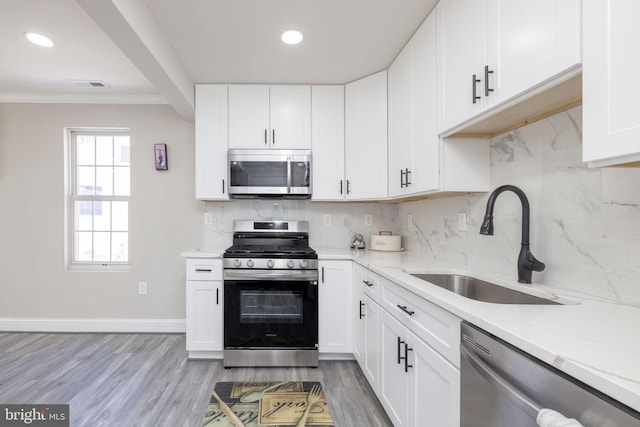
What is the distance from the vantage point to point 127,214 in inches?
132

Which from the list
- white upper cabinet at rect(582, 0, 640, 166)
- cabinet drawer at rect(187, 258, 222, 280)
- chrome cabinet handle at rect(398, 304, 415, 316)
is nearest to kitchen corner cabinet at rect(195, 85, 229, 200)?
cabinet drawer at rect(187, 258, 222, 280)

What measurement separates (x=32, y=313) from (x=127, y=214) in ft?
4.55

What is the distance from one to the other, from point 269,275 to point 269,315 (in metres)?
0.31

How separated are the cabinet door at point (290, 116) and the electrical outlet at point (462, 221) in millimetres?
1427

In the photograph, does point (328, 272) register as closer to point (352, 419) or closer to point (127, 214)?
point (352, 419)

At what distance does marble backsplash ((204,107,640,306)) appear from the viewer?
1122mm

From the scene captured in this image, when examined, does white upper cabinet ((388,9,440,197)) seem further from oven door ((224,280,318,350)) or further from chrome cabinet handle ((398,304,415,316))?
oven door ((224,280,318,350))

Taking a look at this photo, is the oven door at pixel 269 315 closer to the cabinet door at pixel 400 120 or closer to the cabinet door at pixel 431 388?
the cabinet door at pixel 400 120

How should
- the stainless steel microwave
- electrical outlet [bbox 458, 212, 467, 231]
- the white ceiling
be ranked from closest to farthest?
the white ceiling < electrical outlet [bbox 458, 212, 467, 231] < the stainless steel microwave

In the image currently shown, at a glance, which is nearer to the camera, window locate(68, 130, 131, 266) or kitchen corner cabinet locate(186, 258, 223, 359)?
kitchen corner cabinet locate(186, 258, 223, 359)

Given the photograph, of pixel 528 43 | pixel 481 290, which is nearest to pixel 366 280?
pixel 481 290

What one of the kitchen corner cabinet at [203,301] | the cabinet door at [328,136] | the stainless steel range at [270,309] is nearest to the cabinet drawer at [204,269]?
the kitchen corner cabinet at [203,301]

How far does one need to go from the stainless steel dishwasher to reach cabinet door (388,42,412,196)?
136cm

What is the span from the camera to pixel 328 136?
9.48 feet
